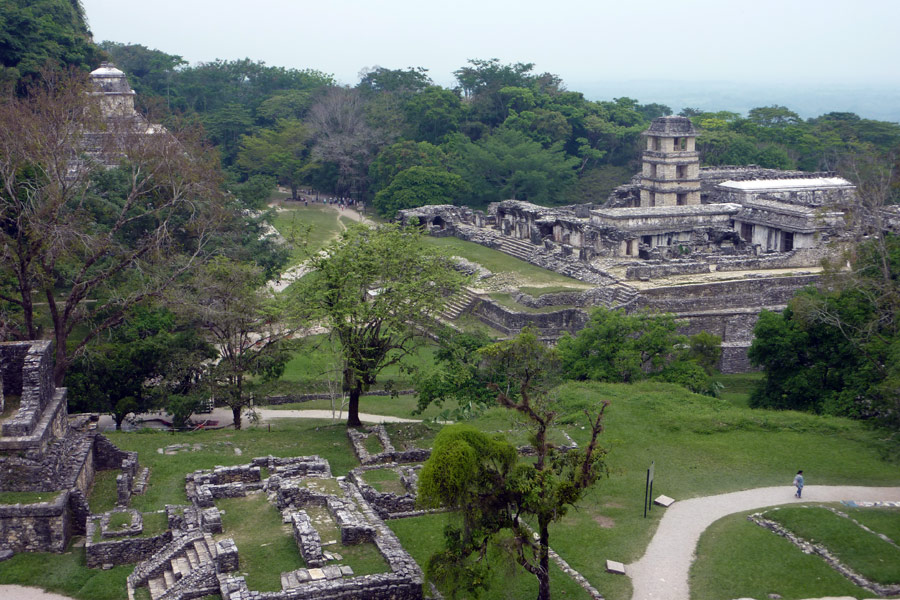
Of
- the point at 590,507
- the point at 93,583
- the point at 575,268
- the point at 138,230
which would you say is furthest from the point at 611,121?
the point at 93,583

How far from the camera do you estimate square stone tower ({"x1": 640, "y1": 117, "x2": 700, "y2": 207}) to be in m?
51.4

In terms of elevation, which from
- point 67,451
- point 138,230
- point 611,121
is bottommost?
point 67,451

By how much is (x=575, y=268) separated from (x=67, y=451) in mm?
26226

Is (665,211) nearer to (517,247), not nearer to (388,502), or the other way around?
(517,247)

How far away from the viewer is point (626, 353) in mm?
30391

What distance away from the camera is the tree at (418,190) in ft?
187

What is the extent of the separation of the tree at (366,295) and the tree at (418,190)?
30710 millimetres

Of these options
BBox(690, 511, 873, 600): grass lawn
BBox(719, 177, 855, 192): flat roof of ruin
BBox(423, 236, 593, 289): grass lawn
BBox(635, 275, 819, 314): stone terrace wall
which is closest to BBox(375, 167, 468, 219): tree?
BBox(423, 236, 593, 289): grass lawn

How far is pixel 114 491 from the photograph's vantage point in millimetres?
21656

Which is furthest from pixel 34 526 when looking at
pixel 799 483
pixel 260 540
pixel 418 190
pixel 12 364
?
pixel 418 190

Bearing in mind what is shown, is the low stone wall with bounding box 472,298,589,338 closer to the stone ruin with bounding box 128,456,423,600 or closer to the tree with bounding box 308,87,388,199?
the stone ruin with bounding box 128,456,423,600

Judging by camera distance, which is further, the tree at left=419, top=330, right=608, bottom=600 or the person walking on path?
the person walking on path

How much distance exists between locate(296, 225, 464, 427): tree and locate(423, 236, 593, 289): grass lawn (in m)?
12.4

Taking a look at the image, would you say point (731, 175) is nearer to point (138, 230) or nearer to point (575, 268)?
point (575, 268)
